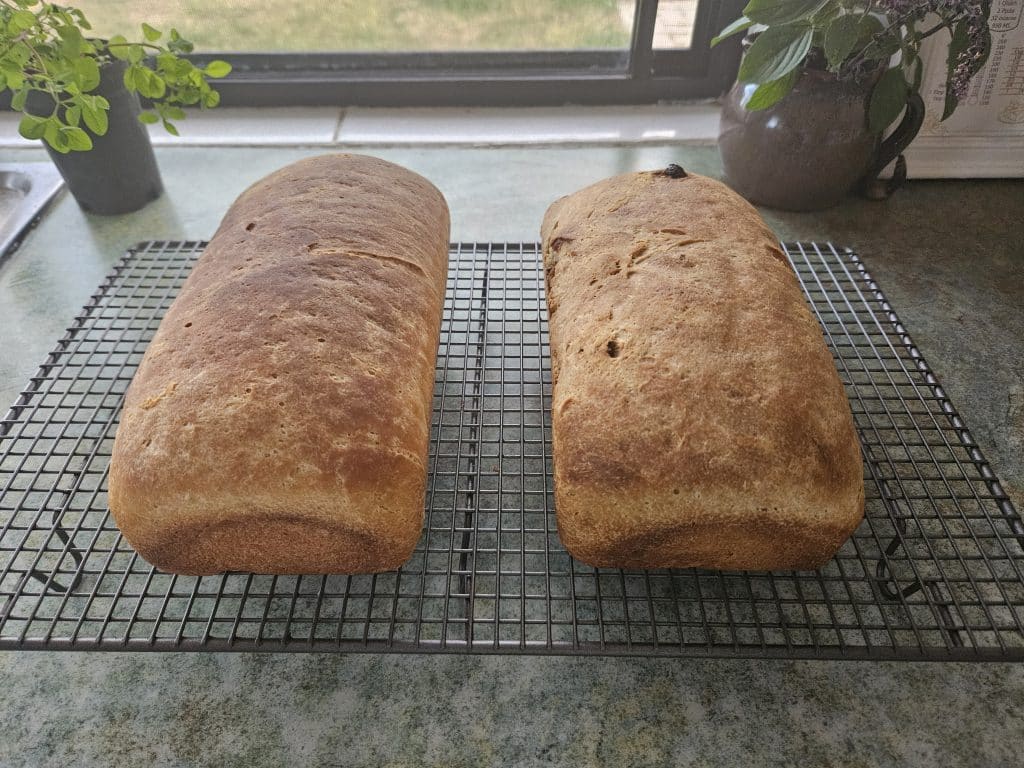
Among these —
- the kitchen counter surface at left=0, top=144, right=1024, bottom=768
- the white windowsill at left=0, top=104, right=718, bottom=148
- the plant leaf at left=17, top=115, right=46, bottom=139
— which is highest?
the plant leaf at left=17, top=115, right=46, bottom=139

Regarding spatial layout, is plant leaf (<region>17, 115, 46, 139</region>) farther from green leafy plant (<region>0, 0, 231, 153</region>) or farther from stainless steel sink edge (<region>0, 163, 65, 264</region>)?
stainless steel sink edge (<region>0, 163, 65, 264</region>)

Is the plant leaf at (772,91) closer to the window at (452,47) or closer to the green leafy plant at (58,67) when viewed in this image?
the window at (452,47)

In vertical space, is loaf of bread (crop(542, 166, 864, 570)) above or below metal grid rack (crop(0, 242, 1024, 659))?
above

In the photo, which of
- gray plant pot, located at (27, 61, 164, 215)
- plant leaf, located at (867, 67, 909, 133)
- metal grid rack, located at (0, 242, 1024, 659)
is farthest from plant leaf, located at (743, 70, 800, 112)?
gray plant pot, located at (27, 61, 164, 215)

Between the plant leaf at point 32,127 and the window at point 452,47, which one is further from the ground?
the plant leaf at point 32,127

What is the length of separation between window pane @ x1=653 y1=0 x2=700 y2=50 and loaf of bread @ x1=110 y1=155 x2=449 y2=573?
1.57 metres

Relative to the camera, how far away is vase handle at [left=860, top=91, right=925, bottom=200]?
1.78m

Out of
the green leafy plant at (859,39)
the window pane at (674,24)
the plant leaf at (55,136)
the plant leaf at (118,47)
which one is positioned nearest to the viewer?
the plant leaf at (55,136)

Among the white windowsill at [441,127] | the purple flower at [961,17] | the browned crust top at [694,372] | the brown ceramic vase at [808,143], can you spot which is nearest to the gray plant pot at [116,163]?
the white windowsill at [441,127]

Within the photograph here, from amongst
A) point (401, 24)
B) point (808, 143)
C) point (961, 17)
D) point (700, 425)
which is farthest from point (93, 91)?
point (961, 17)

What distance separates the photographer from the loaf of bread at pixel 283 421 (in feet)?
3.01

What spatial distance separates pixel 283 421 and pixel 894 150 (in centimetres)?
171

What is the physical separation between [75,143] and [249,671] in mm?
1026

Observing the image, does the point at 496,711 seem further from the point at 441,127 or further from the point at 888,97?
the point at 441,127
